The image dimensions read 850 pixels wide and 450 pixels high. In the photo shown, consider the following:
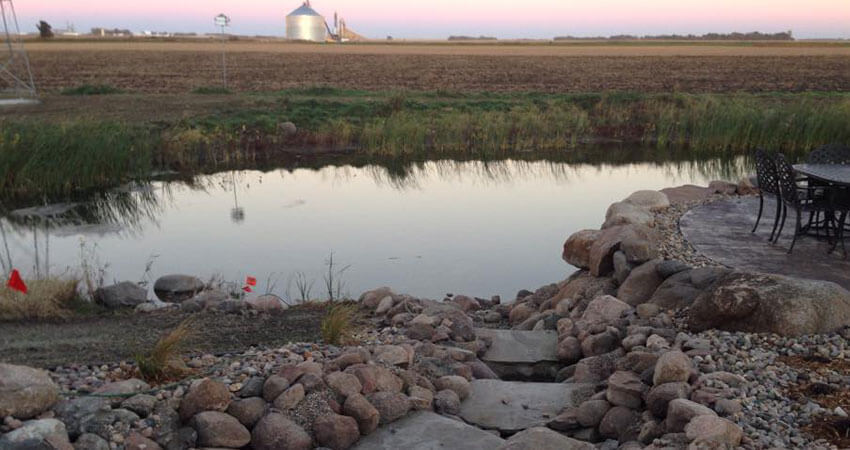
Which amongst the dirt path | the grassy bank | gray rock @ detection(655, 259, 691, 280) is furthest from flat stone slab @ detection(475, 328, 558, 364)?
the grassy bank

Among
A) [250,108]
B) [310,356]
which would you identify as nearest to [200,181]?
[250,108]

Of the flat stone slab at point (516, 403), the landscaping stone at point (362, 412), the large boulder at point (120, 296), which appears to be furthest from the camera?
the large boulder at point (120, 296)

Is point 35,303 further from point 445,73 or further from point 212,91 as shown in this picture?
point 445,73

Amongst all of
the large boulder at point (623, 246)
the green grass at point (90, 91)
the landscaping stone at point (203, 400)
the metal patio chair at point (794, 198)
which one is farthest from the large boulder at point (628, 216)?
the green grass at point (90, 91)

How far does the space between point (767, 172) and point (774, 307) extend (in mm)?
2473

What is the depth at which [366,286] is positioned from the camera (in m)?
8.14

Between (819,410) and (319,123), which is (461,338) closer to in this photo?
(819,410)

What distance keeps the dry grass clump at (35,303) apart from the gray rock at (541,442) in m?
4.12

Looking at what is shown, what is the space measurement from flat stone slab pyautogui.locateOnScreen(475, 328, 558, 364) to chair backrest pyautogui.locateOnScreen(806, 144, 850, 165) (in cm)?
331

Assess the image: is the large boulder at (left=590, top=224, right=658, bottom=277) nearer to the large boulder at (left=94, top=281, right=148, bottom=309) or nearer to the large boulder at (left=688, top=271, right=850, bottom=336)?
the large boulder at (left=688, top=271, right=850, bottom=336)

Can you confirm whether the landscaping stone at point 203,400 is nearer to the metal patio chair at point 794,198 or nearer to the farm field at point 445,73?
the metal patio chair at point 794,198

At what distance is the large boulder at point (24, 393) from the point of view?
3.84 metres

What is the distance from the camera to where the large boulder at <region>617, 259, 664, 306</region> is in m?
6.29

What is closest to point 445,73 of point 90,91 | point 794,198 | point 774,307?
point 90,91
